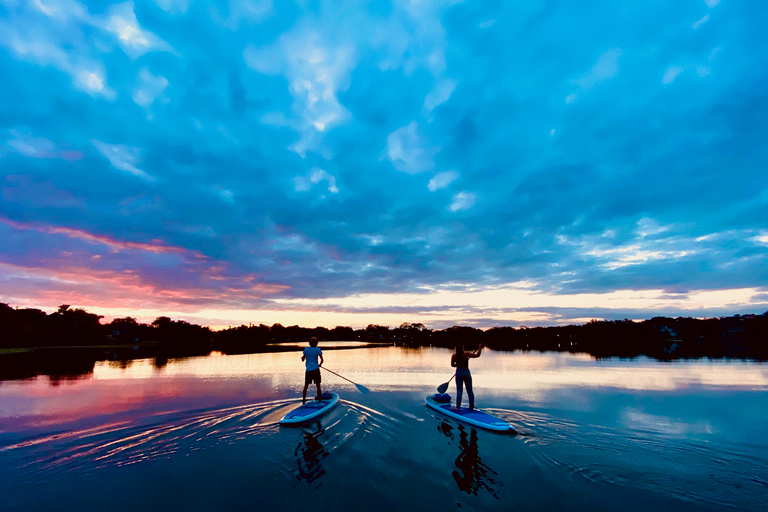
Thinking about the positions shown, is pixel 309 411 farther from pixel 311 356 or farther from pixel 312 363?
pixel 311 356

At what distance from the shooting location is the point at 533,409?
17.8 m

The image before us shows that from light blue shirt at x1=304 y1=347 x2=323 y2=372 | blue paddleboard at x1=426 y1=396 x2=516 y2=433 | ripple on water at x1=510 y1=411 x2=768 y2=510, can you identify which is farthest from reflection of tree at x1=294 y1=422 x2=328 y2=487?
ripple on water at x1=510 y1=411 x2=768 y2=510

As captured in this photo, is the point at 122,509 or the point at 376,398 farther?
the point at 376,398

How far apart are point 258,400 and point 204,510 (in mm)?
13593

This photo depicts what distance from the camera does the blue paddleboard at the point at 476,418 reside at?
43.2ft

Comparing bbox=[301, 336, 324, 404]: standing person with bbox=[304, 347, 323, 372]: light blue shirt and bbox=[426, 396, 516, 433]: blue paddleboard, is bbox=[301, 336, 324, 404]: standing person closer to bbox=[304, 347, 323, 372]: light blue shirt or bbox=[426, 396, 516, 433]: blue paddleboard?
bbox=[304, 347, 323, 372]: light blue shirt

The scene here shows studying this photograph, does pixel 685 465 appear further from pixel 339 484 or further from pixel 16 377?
pixel 16 377

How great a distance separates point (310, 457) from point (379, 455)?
7.35ft

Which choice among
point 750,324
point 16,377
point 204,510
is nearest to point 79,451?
point 204,510

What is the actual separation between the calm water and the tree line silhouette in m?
28.4

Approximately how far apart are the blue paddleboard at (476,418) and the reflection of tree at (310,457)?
6165 millimetres

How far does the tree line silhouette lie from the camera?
63109 millimetres

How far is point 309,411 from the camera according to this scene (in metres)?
15.6

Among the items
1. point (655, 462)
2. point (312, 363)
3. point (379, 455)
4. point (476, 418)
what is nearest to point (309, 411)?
point (312, 363)
